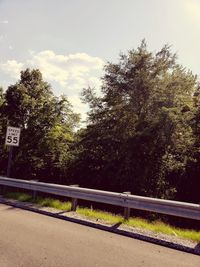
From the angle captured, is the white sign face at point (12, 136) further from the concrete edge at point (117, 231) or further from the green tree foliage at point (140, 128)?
the green tree foliage at point (140, 128)

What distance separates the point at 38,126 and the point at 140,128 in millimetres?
10183

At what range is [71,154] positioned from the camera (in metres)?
23.0

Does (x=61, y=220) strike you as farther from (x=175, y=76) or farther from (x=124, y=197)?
(x=175, y=76)

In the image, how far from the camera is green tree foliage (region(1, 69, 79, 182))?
82.3 ft

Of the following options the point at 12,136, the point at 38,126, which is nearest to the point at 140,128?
the point at 12,136

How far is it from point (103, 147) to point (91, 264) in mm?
15625

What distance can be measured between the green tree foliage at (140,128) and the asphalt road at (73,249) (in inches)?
451

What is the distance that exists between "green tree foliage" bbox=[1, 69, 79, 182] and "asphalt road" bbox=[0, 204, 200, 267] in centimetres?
1576

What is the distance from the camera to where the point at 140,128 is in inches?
761

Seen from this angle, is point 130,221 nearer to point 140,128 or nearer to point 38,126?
point 140,128

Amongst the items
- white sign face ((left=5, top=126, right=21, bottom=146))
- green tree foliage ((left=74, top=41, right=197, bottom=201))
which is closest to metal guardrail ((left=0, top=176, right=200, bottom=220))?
white sign face ((left=5, top=126, right=21, bottom=146))

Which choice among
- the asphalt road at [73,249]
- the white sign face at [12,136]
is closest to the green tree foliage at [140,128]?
the white sign face at [12,136]

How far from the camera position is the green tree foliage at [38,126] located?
25.1 meters

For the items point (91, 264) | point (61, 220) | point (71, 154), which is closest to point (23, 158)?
point (71, 154)
